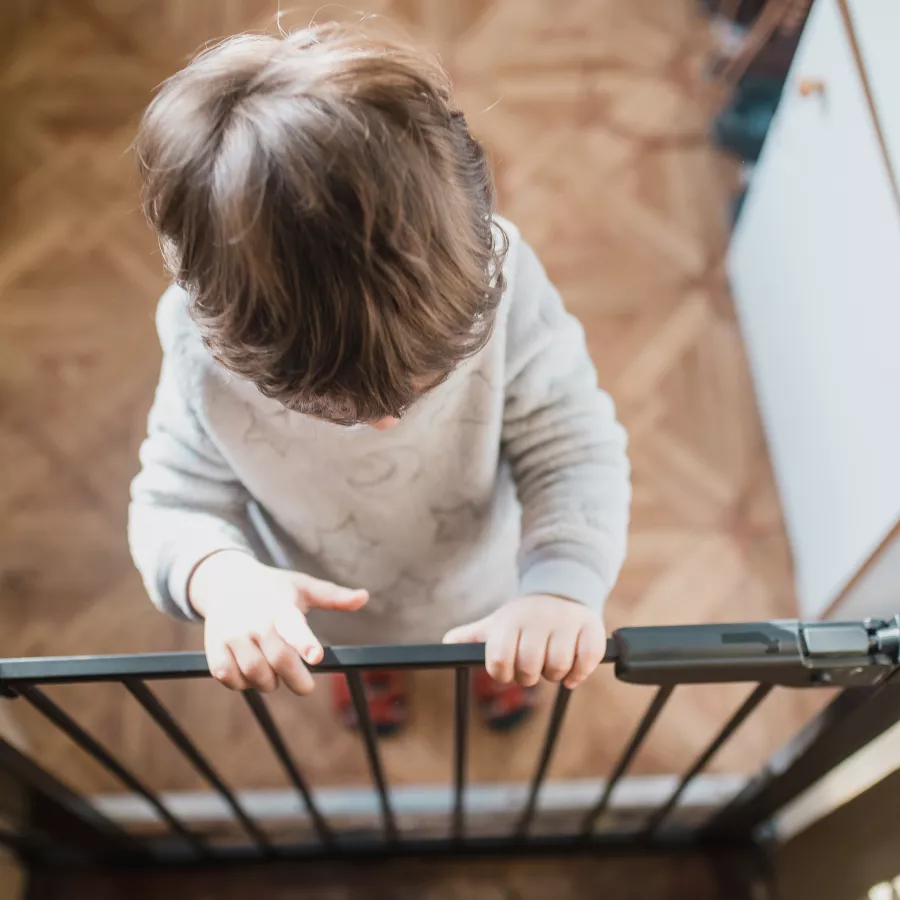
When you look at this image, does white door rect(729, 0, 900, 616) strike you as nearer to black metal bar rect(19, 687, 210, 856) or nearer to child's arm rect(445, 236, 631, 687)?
child's arm rect(445, 236, 631, 687)

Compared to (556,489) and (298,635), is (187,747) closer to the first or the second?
(298,635)

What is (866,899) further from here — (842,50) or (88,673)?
(842,50)

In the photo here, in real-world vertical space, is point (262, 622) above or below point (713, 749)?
above

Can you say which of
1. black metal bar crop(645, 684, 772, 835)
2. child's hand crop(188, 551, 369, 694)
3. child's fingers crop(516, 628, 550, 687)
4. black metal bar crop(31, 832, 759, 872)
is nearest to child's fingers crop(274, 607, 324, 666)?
child's hand crop(188, 551, 369, 694)

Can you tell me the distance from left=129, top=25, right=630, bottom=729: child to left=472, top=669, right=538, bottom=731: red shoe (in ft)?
0.74

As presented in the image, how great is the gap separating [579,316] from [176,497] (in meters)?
0.81

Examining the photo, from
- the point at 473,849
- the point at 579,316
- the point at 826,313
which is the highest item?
the point at 579,316

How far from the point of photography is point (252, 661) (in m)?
0.56

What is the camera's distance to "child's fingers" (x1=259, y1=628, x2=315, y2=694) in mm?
552

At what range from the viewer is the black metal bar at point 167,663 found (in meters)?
0.52

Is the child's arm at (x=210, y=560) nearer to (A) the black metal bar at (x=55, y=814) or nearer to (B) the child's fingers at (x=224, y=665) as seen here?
(B) the child's fingers at (x=224, y=665)

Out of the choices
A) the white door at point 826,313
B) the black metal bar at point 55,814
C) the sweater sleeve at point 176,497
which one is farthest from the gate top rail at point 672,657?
the white door at point 826,313

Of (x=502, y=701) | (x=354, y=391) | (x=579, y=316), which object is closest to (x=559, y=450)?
(x=354, y=391)

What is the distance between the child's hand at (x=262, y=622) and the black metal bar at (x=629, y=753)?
22 centimetres
